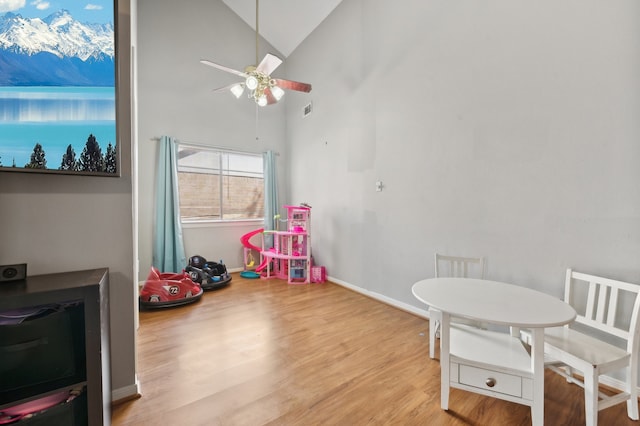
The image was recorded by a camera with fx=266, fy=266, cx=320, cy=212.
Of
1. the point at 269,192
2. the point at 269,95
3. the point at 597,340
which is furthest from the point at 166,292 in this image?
the point at 597,340

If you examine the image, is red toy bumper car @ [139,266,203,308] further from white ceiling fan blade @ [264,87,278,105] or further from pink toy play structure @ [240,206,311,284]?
white ceiling fan blade @ [264,87,278,105]

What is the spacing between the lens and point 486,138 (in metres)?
2.35

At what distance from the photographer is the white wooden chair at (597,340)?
1.35m

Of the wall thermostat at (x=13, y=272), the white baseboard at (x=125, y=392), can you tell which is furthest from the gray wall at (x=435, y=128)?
the wall thermostat at (x=13, y=272)

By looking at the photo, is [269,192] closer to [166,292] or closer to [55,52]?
[166,292]

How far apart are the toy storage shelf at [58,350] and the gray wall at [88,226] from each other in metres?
0.21

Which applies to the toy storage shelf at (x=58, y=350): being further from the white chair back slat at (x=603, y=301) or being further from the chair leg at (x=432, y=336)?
the white chair back slat at (x=603, y=301)

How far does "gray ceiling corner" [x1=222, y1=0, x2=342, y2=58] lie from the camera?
163 inches

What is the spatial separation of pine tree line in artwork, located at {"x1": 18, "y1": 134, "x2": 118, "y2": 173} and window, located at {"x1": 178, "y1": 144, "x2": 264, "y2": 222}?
3.06m

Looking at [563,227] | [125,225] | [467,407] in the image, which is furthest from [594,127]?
[125,225]

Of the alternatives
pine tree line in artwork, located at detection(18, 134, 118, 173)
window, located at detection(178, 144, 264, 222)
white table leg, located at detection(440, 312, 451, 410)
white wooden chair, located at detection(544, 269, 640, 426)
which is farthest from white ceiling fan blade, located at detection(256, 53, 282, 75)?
white wooden chair, located at detection(544, 269, 640, 426)

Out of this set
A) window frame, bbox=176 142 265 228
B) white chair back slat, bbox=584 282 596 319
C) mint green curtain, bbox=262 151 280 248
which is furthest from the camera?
mint green curtain, bbox=262 151 280 248

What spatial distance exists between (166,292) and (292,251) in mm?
1828

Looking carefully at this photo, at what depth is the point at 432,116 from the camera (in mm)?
2760
